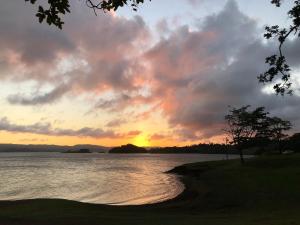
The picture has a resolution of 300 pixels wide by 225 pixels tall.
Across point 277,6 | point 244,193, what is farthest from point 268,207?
point 277,6

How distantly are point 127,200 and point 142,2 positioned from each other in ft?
146

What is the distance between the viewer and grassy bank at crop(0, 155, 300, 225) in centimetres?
2625

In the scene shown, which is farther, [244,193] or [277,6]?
[244,193]

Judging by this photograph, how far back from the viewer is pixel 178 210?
38125mm

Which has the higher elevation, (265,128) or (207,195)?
(265,128)

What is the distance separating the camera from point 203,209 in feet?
126

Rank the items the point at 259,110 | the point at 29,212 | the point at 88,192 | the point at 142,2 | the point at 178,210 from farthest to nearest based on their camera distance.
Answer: the point at 259,110 < the point at 88,192 < the point at 178,210 < the point at 29,212 < the point at 142,2

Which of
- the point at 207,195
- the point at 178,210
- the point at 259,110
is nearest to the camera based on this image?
the point at 178,210

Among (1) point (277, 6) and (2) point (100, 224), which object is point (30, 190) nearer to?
(2) point (100, 224)

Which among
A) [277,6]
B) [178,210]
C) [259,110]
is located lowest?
[178,210]

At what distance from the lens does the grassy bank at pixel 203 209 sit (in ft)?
86.1

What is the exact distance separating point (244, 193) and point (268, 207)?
11.2m

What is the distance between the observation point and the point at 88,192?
204 ft

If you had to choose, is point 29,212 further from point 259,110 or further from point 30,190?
point 259,110
